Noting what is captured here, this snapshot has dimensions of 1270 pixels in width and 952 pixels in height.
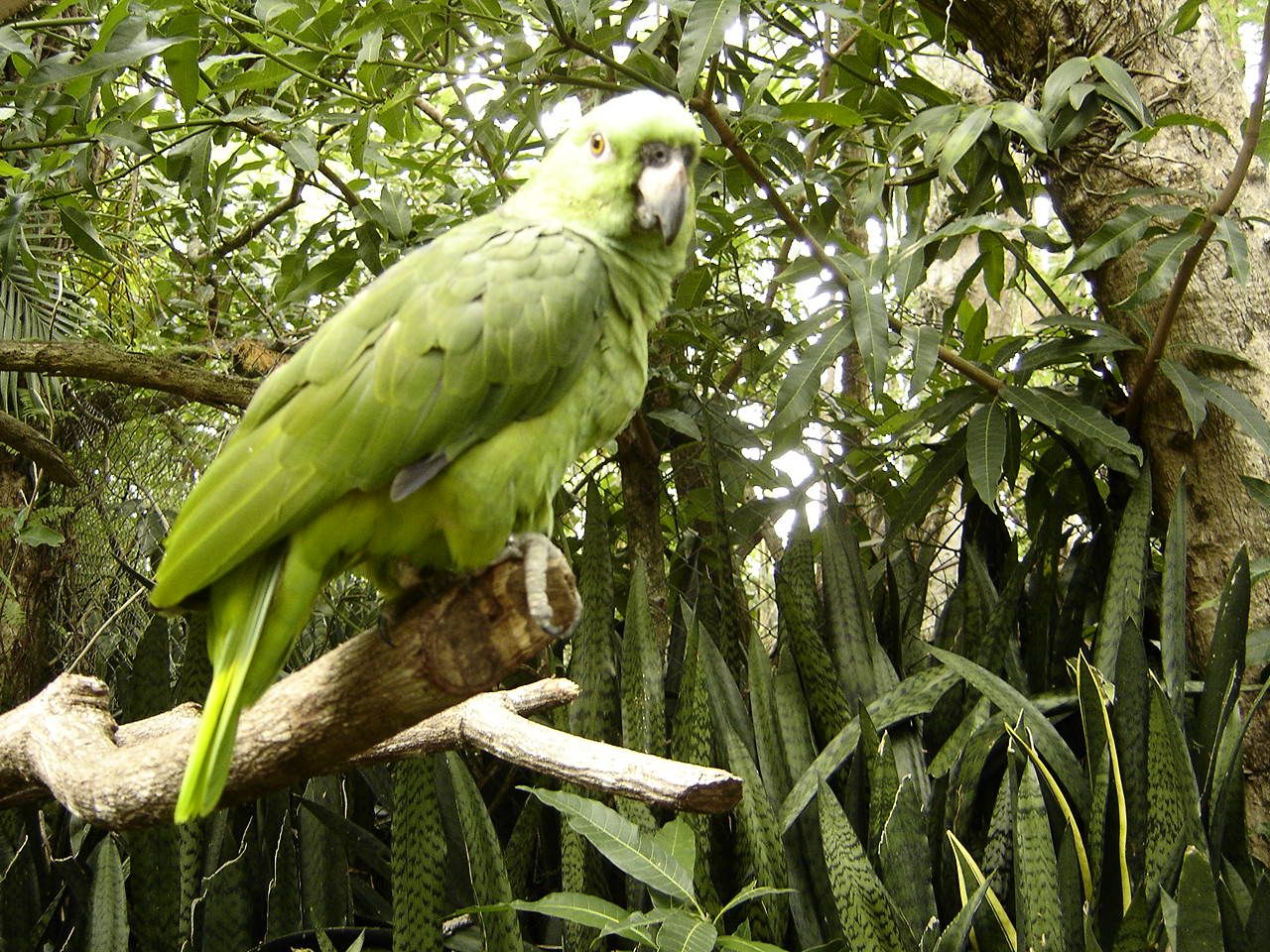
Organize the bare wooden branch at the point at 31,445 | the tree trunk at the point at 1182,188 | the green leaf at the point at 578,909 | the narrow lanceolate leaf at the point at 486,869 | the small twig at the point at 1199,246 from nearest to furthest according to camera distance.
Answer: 1. the green leaf at the point at 578,909
2. the narrow lanceolate leaf at the point at 486,869
3. the small twig at the point at 1199,246
4. the bare wooden branch at the point at 31,445
5. the tree trunk at the point at 1182,188

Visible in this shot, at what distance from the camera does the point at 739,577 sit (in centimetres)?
361

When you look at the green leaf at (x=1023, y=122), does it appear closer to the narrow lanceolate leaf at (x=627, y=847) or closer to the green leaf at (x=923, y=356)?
the green leaf at (x=923, y=356)

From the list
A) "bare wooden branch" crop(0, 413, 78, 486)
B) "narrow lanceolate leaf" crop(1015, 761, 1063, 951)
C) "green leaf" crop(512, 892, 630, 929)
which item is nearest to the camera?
"green leaf" crop(512, 892, 630, 929)

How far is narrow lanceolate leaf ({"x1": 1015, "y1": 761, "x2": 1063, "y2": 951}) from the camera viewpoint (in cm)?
196

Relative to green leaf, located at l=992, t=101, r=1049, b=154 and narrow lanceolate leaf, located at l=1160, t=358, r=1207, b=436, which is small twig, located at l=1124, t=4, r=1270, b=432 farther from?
green leaf, located at l=992, t=101, r=1049, b=154

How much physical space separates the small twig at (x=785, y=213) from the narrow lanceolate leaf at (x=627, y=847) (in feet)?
4.38

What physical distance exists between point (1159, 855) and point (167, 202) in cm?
375

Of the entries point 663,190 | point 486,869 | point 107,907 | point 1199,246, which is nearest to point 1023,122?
point 1199,246

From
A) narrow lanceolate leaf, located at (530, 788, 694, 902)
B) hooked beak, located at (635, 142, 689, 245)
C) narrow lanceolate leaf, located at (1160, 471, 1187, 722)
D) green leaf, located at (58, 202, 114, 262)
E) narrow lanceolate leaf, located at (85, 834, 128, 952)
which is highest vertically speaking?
green leaf, located at (58, 202, 114, 262)

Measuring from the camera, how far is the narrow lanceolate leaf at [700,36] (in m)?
1.99

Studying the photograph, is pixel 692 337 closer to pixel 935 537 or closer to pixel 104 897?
pixel 935 537

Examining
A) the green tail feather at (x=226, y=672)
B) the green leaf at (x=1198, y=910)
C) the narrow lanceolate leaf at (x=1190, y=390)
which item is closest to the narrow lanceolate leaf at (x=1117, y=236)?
the narrow lanceolate leaf at (x=1190, y=390)

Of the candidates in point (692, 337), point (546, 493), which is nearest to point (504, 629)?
point (546, 493)

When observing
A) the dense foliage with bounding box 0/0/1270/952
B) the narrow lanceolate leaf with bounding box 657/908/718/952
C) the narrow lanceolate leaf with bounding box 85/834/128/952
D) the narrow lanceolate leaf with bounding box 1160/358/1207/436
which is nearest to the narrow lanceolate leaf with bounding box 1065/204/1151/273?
the dense foliage with bounding box 0/0/1270/952
